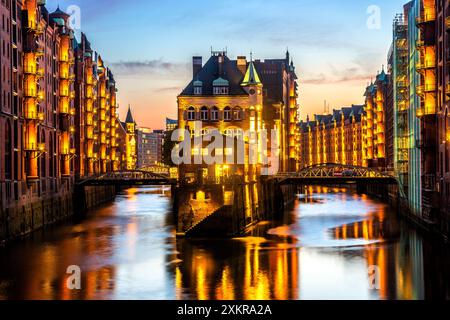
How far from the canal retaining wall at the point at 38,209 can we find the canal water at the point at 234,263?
1692 millimetres

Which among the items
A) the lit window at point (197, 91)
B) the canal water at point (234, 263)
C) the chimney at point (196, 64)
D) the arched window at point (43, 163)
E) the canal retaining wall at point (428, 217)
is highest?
the chimney at point (196, 64)

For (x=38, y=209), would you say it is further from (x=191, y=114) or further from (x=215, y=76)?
(x=215, y=76)

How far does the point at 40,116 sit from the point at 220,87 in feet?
86.4

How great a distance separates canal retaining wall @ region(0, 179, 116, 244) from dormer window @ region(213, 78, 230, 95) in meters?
22.0

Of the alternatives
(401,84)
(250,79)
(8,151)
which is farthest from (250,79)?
(8,151)

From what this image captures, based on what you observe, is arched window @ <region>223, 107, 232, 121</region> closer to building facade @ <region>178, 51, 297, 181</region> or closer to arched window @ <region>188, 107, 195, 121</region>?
building facade @ <region>178, 51, 297, 181</region>

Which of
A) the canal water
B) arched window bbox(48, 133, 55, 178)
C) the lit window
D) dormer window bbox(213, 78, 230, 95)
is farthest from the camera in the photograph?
dormer window bbox(213, 78, 230, 95)

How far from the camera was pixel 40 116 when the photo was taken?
73375 millimetres

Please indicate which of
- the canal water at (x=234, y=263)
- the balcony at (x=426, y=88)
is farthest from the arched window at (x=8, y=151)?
the balcony at (x=426, y=88)

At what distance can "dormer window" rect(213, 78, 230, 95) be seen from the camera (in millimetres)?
92125

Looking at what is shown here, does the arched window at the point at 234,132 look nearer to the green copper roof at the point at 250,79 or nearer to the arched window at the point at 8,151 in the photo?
the green copper roof at the point at 250,79

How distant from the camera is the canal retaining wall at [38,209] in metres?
63.6

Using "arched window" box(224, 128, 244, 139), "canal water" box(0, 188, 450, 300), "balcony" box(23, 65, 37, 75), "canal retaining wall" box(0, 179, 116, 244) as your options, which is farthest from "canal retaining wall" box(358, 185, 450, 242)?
"balcony" box(23, 65, 37, 75)
